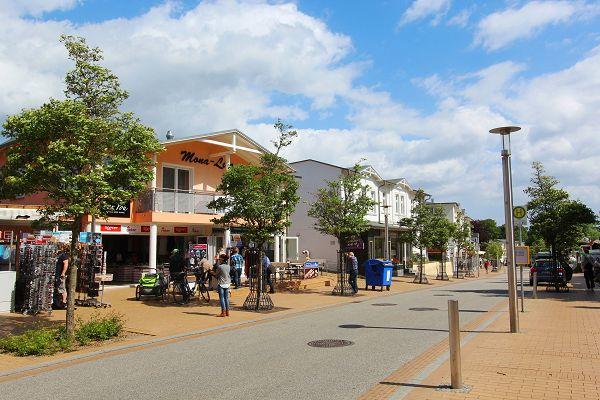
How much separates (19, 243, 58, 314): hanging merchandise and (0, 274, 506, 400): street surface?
18.0ft

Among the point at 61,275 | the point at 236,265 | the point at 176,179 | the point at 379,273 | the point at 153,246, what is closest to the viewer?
the point at 61,275

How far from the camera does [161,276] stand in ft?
55.7

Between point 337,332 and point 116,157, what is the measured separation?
591cm

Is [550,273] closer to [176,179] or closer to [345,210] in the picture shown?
[345,210]

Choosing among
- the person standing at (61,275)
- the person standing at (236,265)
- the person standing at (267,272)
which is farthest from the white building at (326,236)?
the person standing at (61,275)

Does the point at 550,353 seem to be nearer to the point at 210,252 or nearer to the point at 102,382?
the point at 102,382

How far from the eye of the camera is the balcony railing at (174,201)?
2158cm

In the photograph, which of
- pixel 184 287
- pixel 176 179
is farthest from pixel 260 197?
pixel 176 179

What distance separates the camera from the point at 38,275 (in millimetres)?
13578

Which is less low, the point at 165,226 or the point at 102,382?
the point at 165,226

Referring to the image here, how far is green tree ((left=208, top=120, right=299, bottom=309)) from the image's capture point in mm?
15539

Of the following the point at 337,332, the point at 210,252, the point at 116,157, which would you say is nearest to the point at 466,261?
the point at 210,252

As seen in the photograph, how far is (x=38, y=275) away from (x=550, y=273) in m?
20.6

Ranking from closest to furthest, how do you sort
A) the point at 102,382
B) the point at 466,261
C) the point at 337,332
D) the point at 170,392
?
the point at 170,392, the point at 102,382, the point at 337,332, the point at 466,261
